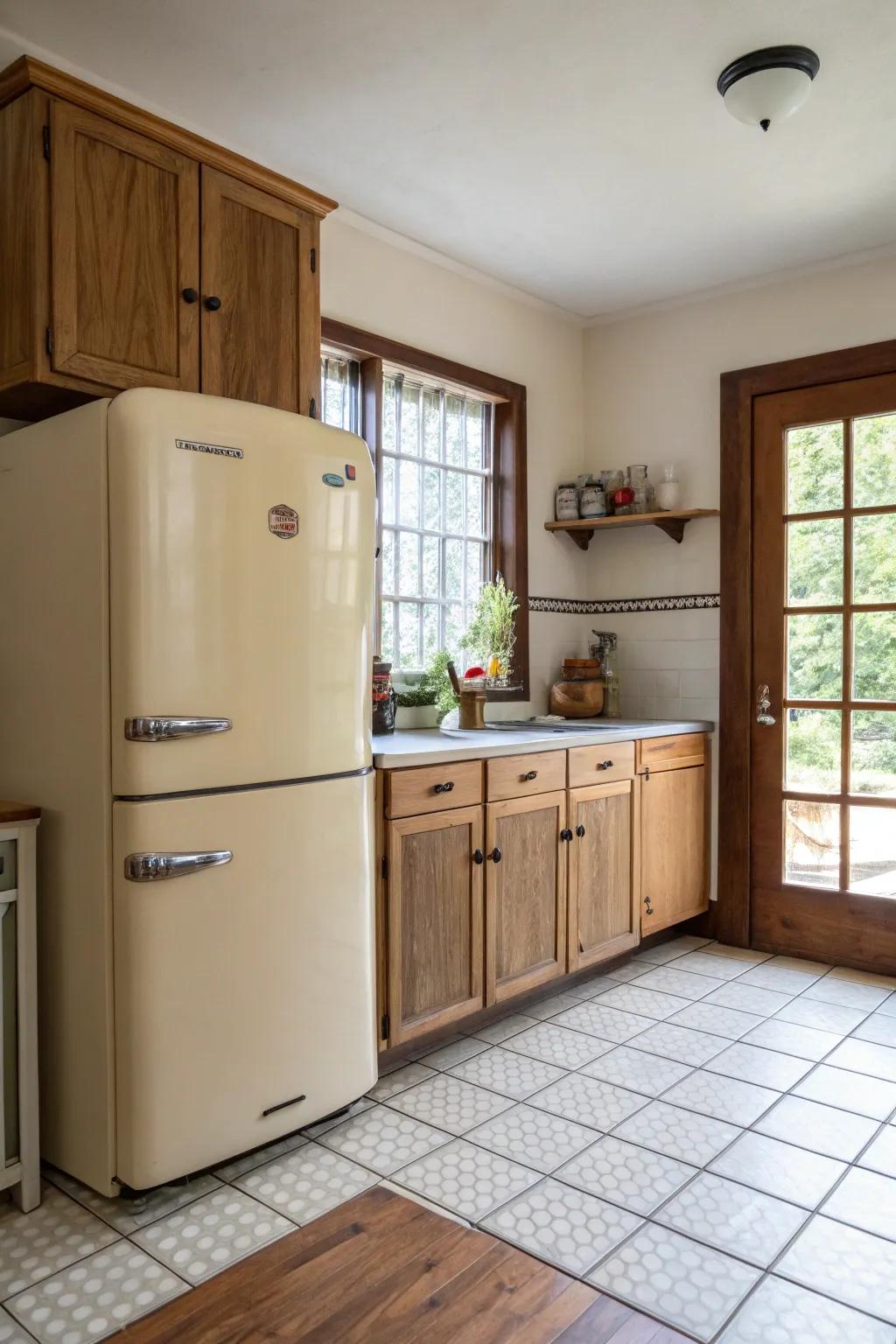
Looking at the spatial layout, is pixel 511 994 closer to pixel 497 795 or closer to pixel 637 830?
pixel 497 795

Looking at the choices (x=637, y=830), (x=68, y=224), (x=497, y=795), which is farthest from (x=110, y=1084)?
(x=637, y=830)

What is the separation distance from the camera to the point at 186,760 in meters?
1.99

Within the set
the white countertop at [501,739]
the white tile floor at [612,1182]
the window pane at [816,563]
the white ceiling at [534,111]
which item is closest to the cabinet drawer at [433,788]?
the white countertop at [501,739]

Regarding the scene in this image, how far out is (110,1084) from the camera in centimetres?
196

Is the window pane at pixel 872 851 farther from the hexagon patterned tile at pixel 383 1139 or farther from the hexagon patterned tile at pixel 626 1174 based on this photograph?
the hexagon patterned tile at pixel 383 1139

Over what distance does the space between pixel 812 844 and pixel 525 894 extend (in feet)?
4.42

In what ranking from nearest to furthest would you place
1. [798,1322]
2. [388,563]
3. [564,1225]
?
[798,1322]
[564,1225]
[388,563]

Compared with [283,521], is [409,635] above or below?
below

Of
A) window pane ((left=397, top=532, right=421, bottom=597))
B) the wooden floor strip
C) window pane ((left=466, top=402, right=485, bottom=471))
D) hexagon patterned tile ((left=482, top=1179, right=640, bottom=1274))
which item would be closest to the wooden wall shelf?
window pane ((left=466, top=402, right=485, bottom=471))

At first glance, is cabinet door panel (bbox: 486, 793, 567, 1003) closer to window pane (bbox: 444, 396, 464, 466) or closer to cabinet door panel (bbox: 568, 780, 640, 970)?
cabinet door panel (bbox: 568, 780, 640, 970)

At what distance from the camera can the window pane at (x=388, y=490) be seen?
3.44 metres

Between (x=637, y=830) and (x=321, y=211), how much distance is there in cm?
225

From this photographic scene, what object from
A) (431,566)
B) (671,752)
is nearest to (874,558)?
(671,752)

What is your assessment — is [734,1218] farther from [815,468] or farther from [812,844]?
[815,468]
